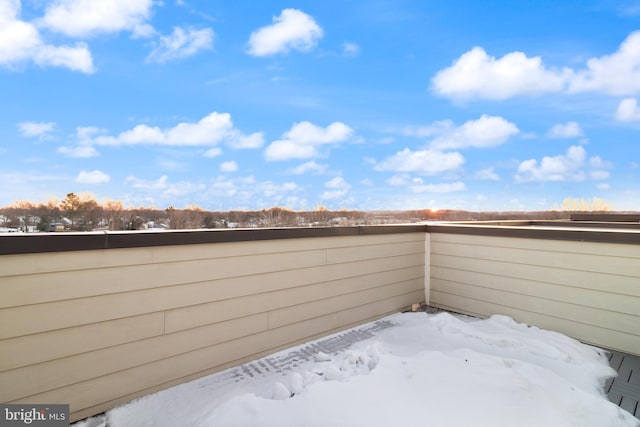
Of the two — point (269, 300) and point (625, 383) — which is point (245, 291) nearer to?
point (269, 300)

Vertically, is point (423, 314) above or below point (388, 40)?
below

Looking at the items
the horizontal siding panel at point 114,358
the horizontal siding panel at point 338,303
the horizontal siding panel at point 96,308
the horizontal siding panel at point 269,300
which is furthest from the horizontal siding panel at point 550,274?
the horizontal siding panel at point 96,308

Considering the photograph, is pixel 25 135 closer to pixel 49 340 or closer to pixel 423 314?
pixel 49 340

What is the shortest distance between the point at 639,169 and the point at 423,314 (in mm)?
6976

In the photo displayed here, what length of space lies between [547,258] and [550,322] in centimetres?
61

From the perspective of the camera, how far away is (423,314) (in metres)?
3.69

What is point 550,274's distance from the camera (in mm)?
3195

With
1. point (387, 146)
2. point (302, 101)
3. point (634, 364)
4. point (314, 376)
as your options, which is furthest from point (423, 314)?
point (302, 101)

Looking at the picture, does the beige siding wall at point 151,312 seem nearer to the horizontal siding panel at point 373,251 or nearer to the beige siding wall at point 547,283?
the horizontal siding panel at point 373,251

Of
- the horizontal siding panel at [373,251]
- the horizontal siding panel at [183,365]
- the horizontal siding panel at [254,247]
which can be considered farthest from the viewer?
the horizontal siding panel at [373,251]

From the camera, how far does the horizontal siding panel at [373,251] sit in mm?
3145

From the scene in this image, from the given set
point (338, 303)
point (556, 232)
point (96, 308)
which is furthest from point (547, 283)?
point (96, 308)

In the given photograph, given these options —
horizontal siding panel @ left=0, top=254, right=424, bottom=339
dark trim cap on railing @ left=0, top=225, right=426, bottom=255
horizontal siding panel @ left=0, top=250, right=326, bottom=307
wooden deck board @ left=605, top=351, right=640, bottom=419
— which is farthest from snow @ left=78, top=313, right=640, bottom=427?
dark trim cap on railing @ left=0, top=225, right=426, bottom=255

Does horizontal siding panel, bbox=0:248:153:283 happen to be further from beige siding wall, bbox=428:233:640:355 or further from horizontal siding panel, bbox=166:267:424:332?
beige siding wall, bbox=428:233:640:355
